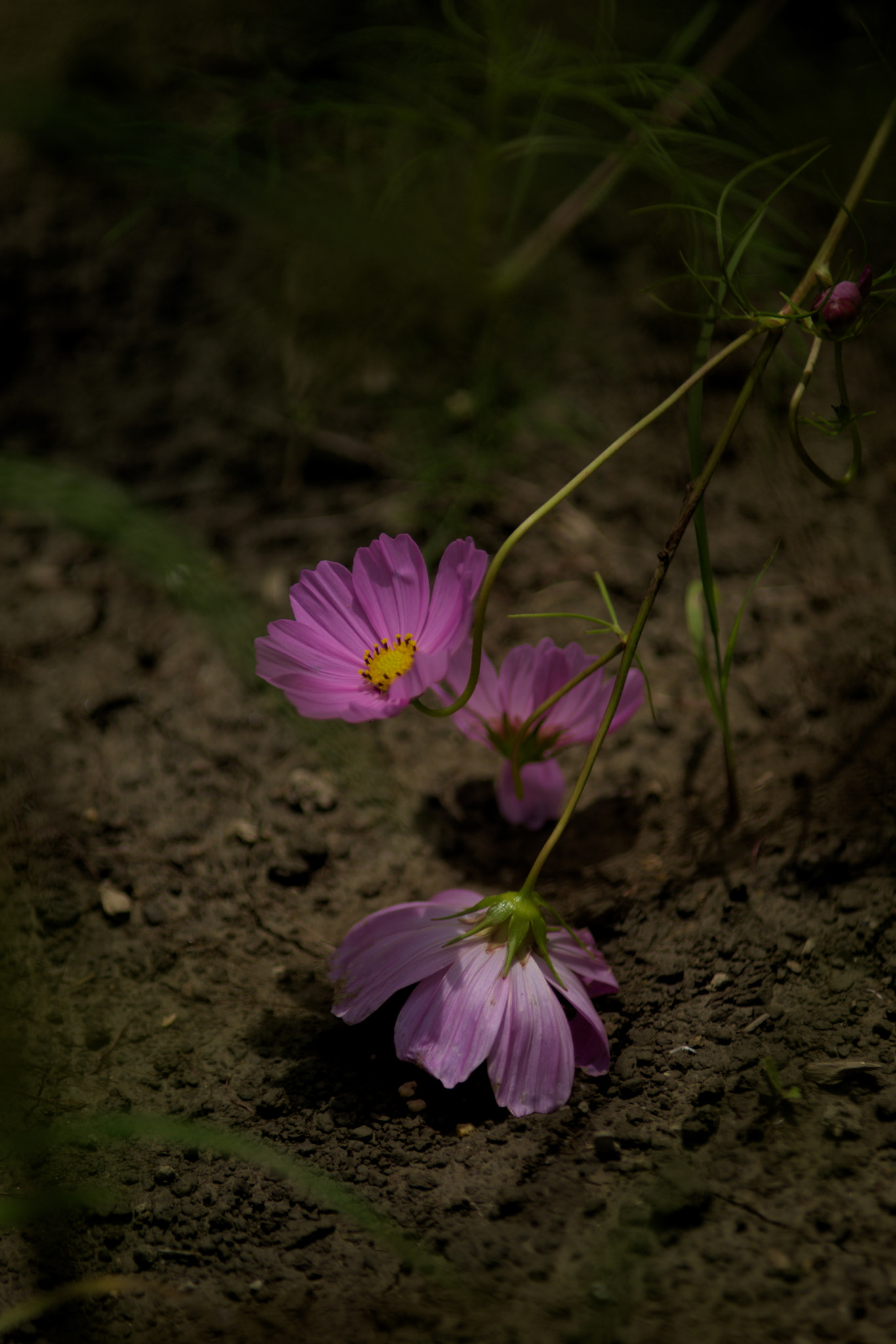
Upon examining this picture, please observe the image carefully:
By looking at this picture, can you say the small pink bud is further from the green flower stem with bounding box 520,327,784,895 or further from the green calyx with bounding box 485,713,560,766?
the green calyx with bounding box 485,713,560,766

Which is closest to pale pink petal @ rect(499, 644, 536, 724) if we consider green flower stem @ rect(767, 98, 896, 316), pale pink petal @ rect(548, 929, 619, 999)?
pale pink petal @ rect(548, 929, 619, 999)

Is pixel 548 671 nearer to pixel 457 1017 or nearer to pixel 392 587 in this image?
pixel 392 587

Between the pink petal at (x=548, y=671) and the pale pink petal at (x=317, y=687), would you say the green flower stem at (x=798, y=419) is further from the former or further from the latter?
the pale pink petal at (x=317, y=687)

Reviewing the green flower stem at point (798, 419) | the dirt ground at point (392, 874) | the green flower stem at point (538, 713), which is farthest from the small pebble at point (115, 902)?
the green flower stem at point (798, 419)

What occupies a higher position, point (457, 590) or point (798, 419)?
point (798, 419)

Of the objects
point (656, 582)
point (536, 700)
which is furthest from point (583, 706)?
point (656, 582)

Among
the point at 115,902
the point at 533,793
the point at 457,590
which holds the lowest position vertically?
the point at 115,902

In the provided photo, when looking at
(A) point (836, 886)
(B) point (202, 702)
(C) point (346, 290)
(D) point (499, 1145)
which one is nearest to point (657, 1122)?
(D) point (499, 1145)
